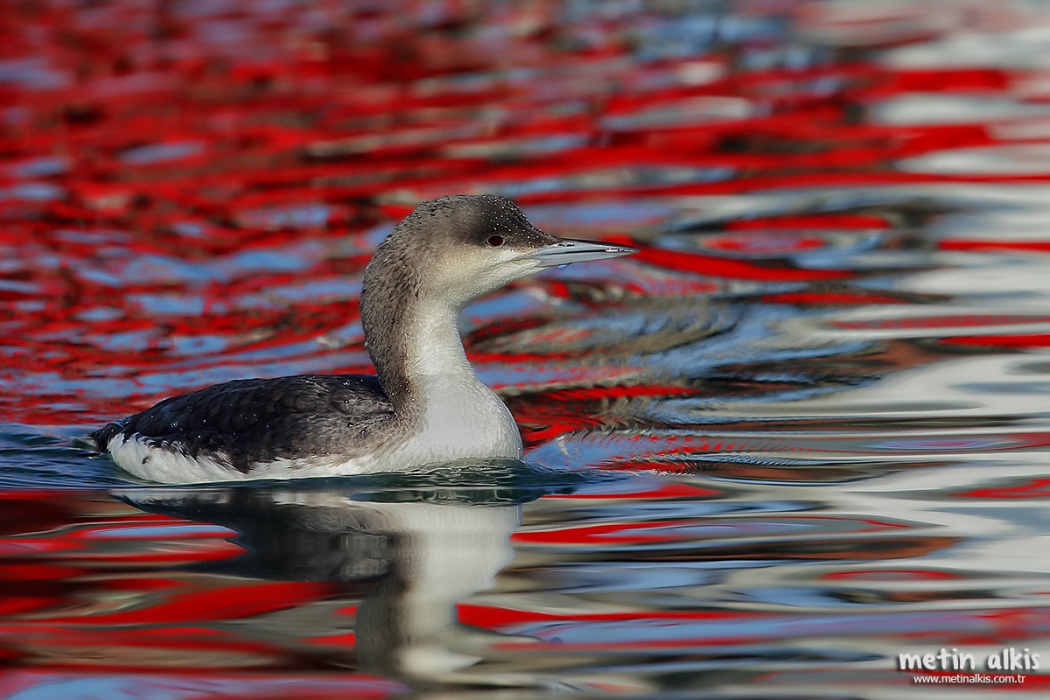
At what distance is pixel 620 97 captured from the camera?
48.9 ft

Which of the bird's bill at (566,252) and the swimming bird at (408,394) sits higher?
the bird's bill at (566,252)

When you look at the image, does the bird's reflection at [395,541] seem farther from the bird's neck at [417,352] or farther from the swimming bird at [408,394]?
the bird's neck at [417,352]

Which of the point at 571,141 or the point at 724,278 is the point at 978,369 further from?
the point at 571,141

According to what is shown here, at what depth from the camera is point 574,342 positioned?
889 centimetres

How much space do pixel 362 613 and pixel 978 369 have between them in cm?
380

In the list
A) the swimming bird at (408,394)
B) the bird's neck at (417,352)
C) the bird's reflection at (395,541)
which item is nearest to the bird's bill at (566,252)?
the swimming bird at (408,394)

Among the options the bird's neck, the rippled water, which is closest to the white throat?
the bird's neck

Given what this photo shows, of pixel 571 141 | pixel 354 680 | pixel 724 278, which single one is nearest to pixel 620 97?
pixel 571 141

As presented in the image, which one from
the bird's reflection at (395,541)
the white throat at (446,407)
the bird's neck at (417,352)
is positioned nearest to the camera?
the bird's reflection at (395,541)

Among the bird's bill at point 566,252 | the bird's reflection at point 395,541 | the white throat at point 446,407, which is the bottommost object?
the bird's reflection at point 395,541

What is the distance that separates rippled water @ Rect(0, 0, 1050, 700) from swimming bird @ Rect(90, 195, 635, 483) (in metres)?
0.14

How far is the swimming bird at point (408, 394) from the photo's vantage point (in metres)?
6.45

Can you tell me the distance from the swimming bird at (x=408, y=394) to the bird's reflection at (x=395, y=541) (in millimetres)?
105

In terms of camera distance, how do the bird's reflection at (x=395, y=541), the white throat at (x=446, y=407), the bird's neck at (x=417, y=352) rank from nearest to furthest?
the bird's reflection at (x=395, y=541)
the white throat at (x=446, y=407)
the bird's neck at (x=417, y=352)
